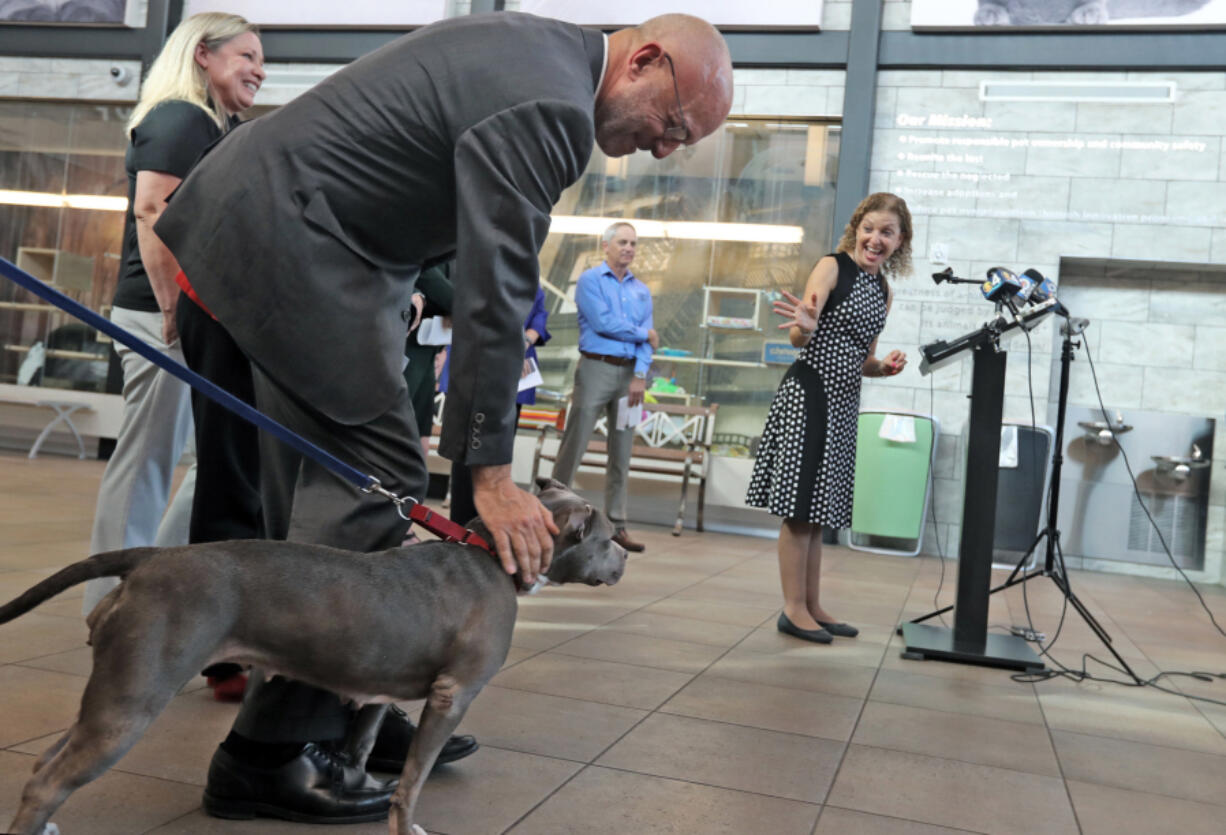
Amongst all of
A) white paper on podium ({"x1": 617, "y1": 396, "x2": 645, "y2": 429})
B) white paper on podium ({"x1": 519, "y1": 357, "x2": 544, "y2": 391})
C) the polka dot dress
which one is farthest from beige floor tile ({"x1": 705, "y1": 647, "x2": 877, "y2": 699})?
white paper on podium ({"x1": 617, "y1": 396, "x2": 645, "y2": 429})

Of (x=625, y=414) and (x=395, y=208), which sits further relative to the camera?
(x=625, y=414)

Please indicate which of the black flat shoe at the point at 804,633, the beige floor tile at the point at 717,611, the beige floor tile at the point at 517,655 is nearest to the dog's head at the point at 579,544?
the beige floor tile at the point at 517,655

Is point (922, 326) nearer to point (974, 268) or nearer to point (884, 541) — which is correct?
point (974, 268)

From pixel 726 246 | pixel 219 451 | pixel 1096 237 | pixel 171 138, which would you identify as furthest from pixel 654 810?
pixel 726 246

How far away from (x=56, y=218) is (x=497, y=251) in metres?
11.6

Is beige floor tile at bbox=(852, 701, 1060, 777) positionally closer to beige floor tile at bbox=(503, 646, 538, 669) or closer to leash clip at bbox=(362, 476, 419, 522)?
beige floor tile at bbox=(503, 646, 538, 669)

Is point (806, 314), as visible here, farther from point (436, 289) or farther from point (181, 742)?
point (181, 742)

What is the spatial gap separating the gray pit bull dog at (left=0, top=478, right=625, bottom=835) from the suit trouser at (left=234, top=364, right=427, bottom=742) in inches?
7.4

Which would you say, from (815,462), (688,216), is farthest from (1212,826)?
(688,216)

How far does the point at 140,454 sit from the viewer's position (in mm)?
3176

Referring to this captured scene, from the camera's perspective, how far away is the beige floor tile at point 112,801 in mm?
1878

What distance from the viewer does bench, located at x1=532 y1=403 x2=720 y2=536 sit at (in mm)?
8906

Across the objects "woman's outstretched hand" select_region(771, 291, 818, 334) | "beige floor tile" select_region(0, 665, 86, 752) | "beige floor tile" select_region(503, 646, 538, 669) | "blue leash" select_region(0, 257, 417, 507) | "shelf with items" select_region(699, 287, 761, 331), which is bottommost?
"beige floor tile" select_region(503, 646, 538, 669)

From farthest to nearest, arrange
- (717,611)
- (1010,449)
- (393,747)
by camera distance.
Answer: (1010,449)
(717,611)
(393,747)
